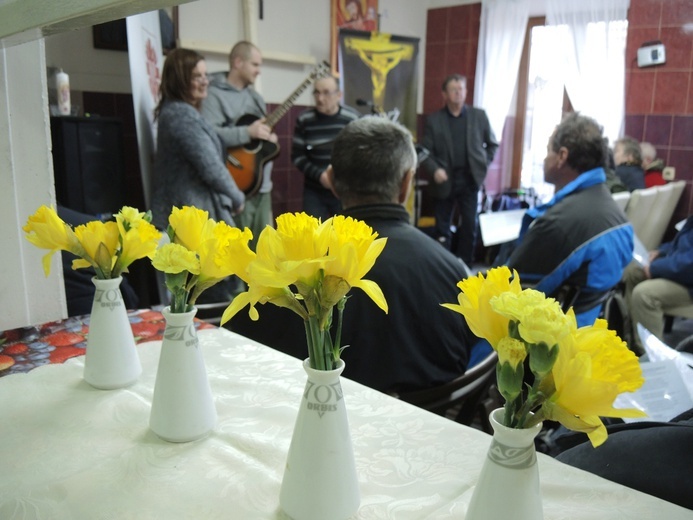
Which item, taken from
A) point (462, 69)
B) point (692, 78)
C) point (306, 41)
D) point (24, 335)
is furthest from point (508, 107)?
point (24, 335)

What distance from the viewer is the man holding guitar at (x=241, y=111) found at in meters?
3.65

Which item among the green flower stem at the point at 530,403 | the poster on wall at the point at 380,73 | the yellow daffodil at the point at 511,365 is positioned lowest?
the green flower stem at the point at 530,403

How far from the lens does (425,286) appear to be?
58.7 inches

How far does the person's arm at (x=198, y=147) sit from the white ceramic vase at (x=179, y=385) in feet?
7.44

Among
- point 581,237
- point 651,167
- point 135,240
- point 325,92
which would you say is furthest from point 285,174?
point 135,240

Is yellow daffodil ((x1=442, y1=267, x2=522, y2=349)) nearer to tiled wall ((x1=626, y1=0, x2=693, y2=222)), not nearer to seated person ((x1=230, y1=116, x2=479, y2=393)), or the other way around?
seated person ((x1=230, y1=116, x2=479, y2=393))

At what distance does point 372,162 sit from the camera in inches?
66.0

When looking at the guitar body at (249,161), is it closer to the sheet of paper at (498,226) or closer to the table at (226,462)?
the sheet of paper at (498,226)

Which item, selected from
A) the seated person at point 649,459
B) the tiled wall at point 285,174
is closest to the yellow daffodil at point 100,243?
the seated person at point 649,459

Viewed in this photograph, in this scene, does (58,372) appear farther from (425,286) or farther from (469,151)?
(469,151)

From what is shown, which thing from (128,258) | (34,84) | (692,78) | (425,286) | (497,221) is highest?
(692,78)

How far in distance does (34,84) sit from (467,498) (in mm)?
1334

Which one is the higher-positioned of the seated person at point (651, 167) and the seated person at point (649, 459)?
the seated person at point (651, 167)

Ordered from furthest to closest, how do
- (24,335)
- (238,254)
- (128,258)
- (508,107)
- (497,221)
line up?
1. (508,107)
2. (497,221)
3. (24,335)
4. (128,258)
5. (238,254)
